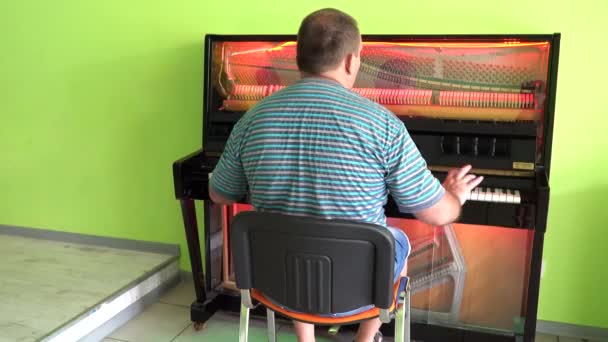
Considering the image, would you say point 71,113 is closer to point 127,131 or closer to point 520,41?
point 127,131

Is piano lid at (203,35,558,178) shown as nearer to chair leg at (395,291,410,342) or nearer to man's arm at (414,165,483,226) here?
Result: man's arm at (414,165,483,226)

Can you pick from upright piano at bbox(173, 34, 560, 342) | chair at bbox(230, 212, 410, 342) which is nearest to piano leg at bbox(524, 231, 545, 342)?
upright piano at bbox(173, 34, 560, 342)

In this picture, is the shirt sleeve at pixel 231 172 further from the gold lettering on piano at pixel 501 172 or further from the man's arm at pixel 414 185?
the gold lettering on piano at pixel 501 172

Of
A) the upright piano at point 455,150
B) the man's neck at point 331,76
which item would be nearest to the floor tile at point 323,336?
the upright piano at point 455,150

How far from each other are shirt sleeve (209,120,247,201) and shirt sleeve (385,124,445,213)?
16.2 inches

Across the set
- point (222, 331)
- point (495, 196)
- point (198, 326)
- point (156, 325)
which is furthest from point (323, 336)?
point (495, 196)

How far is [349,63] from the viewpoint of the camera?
1475 millimetres

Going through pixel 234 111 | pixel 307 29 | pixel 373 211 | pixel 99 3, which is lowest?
pixel 373 211

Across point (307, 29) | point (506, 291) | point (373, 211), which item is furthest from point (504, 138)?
point (307, 29)

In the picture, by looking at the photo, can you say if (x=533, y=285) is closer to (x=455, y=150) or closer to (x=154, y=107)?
(x=455, y=150)

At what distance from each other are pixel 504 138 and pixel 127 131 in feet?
6.26

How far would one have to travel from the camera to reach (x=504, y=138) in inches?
85.0

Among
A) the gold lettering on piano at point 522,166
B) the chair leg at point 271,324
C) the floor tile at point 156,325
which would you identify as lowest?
the floor tile at point 156,325

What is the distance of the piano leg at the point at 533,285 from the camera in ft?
6.60
